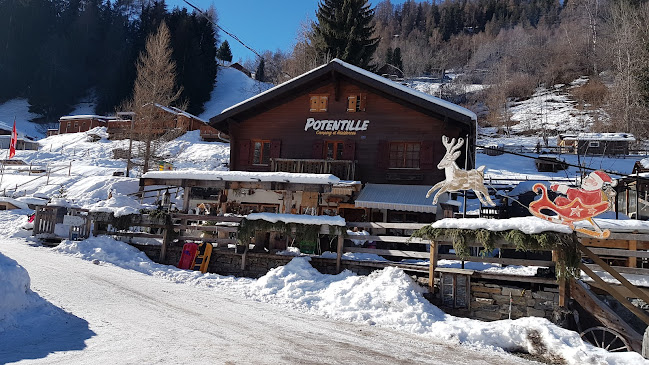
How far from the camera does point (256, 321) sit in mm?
9086

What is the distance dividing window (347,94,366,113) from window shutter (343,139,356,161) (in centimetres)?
153

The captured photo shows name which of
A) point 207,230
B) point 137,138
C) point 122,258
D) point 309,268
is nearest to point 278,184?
point 207,230

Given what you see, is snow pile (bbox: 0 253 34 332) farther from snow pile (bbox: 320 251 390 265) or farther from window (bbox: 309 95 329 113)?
window (bbox: 309 95 329 113)

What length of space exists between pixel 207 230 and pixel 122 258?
9.48ft

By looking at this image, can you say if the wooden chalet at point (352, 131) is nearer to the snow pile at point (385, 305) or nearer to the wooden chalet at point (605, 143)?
the snow pile at point (385, 305)

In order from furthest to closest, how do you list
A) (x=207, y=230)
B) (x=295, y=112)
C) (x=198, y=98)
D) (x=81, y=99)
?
1. (x=81, y=99)
2. (x=198, y=98)
3. (x=295, y=112)
4. (x=207, y=230)

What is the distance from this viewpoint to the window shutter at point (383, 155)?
807 inches

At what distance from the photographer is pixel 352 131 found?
21.1 meters

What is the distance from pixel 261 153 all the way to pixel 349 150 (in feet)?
15.3

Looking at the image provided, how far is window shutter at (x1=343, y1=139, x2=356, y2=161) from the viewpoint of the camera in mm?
20828

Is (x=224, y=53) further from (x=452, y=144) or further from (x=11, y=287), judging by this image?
(x=11, y=287)

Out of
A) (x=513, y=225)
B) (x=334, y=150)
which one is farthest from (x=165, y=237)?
(x=513, y=225)

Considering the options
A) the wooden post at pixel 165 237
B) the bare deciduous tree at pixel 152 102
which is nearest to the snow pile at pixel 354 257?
the wooden post at pixel 165 237

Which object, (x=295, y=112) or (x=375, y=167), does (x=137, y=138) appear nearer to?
(x=295, y=112)
